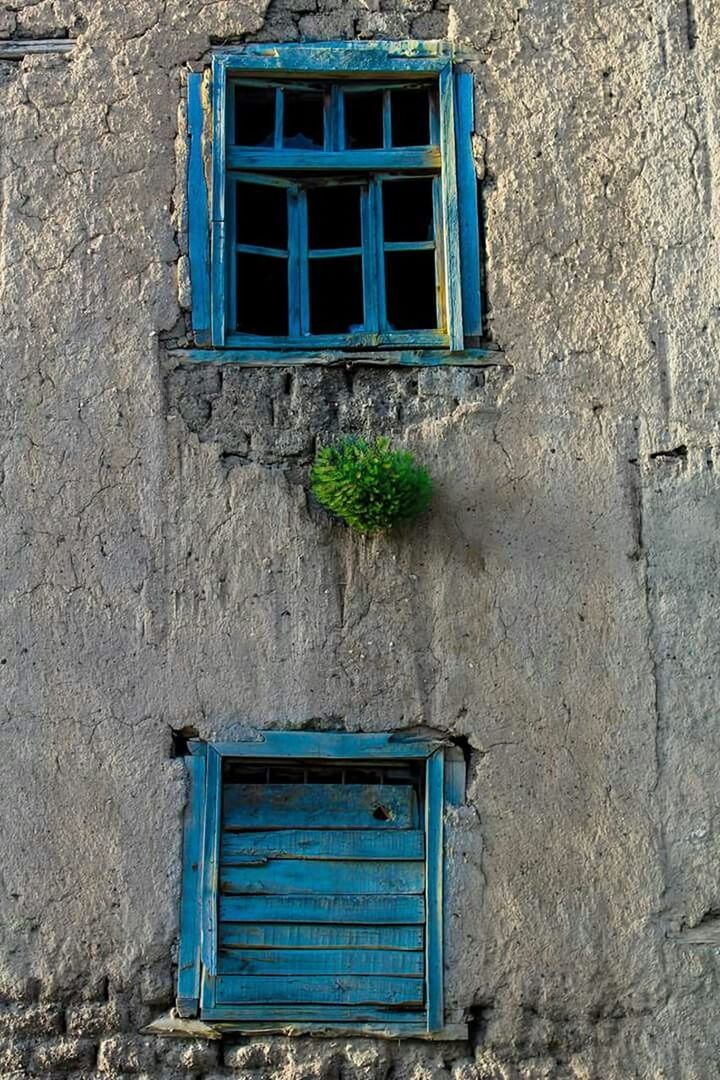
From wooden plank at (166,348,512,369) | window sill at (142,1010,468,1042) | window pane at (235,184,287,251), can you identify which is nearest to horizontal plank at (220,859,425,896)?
window sill at (142,1010,468,1042)

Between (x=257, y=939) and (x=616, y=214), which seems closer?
(x=257, y=939)

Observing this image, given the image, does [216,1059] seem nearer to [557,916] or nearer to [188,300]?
[557,916]

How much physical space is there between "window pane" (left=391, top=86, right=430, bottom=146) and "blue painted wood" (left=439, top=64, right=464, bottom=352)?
0.68ft

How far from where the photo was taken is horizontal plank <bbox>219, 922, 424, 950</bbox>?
4.47 m

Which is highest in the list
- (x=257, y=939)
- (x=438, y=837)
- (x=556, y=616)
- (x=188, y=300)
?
(x=188, y=300)

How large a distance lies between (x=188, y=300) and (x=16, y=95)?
1.15m

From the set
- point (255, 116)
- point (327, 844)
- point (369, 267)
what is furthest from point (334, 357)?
point (327, 844)

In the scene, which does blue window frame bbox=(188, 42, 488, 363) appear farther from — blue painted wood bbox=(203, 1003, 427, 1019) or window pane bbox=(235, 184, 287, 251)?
blue painted wood bbox=(203, 1003, 427, 1019)

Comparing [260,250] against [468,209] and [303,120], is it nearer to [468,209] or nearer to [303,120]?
[303,120]

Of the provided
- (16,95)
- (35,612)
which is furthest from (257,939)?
(16,95)

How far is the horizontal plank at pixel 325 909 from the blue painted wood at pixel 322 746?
0.52 meters

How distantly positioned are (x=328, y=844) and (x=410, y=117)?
10.1ft

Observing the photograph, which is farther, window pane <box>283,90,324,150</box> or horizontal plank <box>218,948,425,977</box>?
window pane <box>283,90,324,150</box>

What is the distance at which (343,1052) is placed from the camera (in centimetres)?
438
